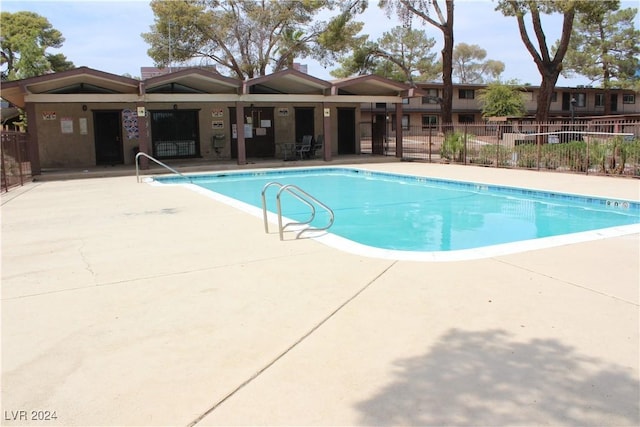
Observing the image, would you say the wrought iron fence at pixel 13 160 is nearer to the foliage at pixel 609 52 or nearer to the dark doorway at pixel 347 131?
the dark doorway at pixel 347 131

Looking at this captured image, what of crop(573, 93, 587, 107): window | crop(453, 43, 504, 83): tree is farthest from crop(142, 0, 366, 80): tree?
crop(453, 43, 504, 83): tree

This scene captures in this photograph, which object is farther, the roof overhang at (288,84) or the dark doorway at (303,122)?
the dark doorway at (303,122)

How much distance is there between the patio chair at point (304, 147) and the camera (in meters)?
21.7

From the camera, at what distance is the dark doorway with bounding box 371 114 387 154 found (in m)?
23.9

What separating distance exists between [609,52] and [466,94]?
10.6 meters

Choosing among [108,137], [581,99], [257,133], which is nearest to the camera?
[108,137]

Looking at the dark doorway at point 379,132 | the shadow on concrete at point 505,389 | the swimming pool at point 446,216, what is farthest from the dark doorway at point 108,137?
A: the shadow on concrete at point 505,389

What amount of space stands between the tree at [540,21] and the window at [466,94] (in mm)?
20310

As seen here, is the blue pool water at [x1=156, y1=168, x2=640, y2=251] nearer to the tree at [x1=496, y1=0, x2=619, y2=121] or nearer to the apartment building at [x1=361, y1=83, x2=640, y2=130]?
the tree at [x1=496, y1=0, x2=619, y2=121]

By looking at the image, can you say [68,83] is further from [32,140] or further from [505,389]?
[505,389]

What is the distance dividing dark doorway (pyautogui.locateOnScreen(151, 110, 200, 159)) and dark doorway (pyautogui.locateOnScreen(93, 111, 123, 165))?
1.30 metres

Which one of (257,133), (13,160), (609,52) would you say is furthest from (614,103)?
(13,160)

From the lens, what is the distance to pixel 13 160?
46.9ft

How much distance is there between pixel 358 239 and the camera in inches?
327
